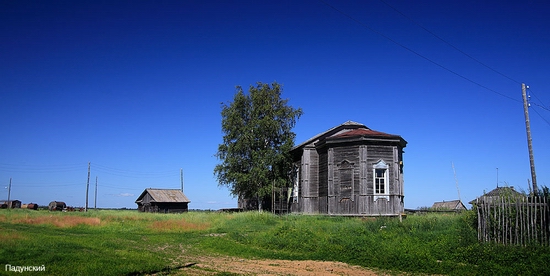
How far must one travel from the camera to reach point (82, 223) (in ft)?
94.7

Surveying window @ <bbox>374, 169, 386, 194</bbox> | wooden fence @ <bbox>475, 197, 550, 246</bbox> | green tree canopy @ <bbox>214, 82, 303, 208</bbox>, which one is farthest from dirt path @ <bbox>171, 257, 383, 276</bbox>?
green tree canopy @ <bbox>214, 82, 303, 208</bbox>

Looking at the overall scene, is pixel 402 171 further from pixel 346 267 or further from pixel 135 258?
pixel 135 258

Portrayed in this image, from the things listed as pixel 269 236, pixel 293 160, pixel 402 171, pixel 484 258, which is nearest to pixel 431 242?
pixel 484 258

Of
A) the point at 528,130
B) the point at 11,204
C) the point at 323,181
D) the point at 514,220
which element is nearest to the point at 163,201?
the point at 323,181

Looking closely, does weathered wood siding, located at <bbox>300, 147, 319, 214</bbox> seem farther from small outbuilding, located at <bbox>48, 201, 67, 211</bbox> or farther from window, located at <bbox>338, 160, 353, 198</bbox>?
small outbuilding, located at <bbox>48, 201, 67, 211</bbox>

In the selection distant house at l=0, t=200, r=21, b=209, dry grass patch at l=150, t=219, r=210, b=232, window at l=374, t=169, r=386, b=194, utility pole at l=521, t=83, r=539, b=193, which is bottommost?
distant house at l=0, t=200, r=21, b=209

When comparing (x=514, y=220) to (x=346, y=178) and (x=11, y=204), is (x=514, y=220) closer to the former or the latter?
(x=346, y=178)

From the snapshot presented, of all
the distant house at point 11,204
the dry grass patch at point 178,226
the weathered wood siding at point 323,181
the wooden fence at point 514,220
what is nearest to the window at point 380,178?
the weathered wood siding at point 323,181

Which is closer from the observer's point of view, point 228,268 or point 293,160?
point 228,268

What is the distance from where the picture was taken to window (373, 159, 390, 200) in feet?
87.8

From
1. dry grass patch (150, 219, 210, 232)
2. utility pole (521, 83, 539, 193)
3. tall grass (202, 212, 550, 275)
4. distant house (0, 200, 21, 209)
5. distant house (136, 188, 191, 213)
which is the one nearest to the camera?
tall grass (202, 212, 550, 275)

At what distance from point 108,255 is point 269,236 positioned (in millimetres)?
7434

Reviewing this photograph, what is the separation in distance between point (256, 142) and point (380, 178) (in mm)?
14005

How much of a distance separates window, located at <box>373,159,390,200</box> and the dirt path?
14.0 metres
